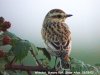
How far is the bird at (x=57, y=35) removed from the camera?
1.92ft

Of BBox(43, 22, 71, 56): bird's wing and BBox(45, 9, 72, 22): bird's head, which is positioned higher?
BBox(45, 9, 72, 22): bird's head

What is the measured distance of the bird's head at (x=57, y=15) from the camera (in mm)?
686

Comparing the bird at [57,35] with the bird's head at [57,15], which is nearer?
the bird at [57,35]

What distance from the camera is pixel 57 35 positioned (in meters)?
0.62

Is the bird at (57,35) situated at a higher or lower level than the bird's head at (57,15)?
lower

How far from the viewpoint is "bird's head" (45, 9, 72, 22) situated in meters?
0.69

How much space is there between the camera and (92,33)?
1.20 meters

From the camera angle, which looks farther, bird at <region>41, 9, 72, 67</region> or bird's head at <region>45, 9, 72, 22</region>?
bird's head at <region>45, 9, 72, 22</region>

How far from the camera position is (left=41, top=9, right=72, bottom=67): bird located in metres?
0.59

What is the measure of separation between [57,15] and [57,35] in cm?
9

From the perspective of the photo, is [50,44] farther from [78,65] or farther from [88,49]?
[88,49]

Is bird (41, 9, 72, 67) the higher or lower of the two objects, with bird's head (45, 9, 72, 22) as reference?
lower

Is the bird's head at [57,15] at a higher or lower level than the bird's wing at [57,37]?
A: higher

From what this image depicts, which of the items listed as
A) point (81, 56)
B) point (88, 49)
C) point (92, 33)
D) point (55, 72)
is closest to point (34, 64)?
point (55, 72)
